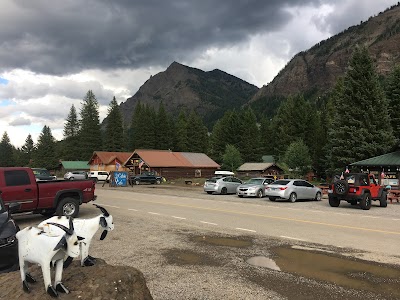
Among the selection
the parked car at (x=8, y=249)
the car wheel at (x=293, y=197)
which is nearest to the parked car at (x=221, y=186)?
the car wheel at (x=293, y=197)

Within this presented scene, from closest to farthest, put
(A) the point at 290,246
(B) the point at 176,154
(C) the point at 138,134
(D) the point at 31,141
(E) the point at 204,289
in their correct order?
(E) the point at 204,289 < (A) the point at 290,246 < (B) the point at 176,154 < (C) the point at 138,134 < (D) the point at 31,141

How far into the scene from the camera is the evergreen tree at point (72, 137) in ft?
321

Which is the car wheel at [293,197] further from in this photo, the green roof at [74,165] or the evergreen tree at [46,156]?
the evergreen tree at [46,156]

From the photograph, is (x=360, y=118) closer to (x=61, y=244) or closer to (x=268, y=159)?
(x=268, y=159)

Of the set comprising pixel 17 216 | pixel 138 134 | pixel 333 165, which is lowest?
pixel 17 216

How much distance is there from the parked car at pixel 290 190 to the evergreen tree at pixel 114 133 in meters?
75.3

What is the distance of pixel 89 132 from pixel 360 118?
71254 mm

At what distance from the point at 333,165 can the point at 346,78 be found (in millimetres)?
11445

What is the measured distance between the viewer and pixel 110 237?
35.2 feet

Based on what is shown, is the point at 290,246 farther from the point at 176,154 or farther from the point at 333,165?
the point at 176,154

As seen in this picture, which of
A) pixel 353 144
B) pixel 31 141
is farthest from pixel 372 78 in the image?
pixel 31 141

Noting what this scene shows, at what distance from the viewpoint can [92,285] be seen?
4270 millimetres

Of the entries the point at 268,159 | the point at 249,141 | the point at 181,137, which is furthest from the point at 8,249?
the point at 181,137

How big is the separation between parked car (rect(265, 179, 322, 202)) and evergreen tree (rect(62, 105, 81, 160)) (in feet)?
270
